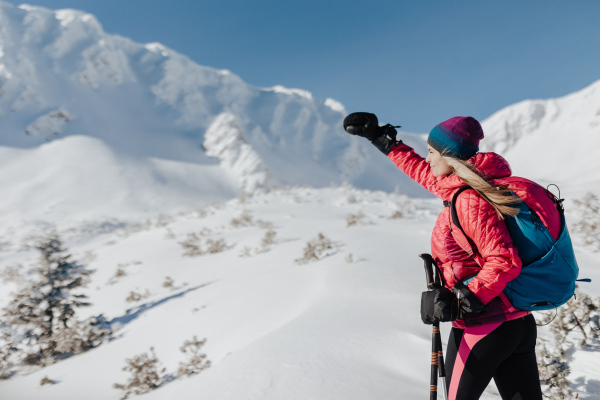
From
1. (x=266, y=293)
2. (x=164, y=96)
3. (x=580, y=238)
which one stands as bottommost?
(x=266, y=293)

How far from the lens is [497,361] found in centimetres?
144

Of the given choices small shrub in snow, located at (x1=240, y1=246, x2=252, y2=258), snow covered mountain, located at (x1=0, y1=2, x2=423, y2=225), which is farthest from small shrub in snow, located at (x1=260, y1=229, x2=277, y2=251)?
snow covered mountain, located at (x1=0, y1=2, x2=423, y2=225)

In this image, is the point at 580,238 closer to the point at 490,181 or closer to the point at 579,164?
the point at 490,181

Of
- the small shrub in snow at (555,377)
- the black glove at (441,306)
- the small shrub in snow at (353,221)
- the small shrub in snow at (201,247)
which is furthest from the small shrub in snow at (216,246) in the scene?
the black glove at (441,306)

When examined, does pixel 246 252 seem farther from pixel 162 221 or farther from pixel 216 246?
pixel 162 221

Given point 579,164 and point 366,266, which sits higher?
point 579,164

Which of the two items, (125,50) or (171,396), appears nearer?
(171,396)

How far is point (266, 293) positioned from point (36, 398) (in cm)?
262

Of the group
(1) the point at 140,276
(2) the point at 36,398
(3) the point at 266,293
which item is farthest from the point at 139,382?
(1) the point at 140,276

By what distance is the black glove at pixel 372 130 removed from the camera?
2.05 meters

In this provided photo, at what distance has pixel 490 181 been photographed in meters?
1.35

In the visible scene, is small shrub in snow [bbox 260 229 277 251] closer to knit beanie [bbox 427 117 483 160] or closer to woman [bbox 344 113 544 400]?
woman [bbox 344 113 544 400]

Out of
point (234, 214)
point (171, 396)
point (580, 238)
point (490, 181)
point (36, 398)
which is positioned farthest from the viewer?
point (234, 214)

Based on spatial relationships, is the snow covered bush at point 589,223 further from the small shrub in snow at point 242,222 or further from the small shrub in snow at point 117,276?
the small shrub in snow at point 117,276
